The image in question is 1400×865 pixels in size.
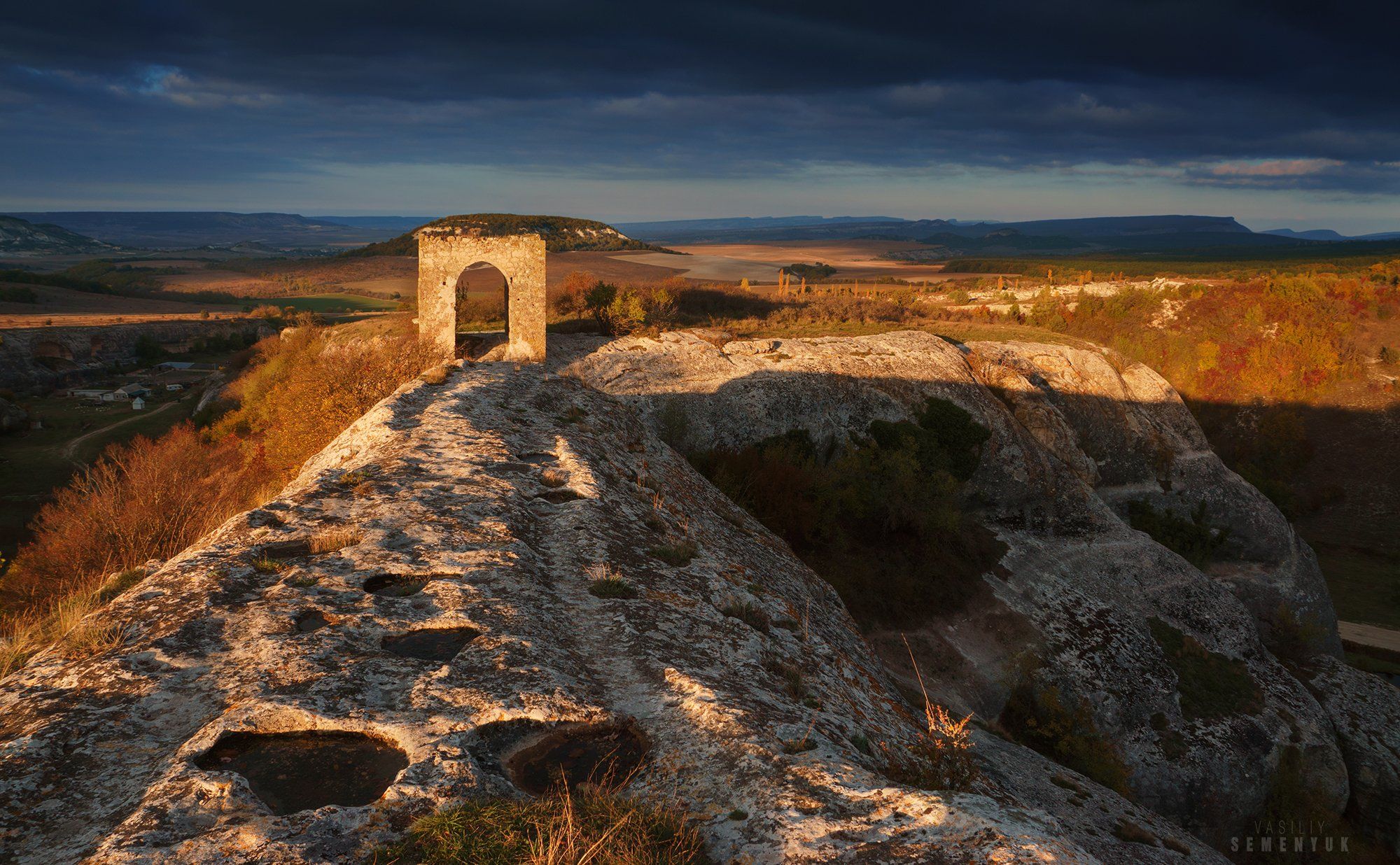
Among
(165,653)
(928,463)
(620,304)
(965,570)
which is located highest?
(620,304)

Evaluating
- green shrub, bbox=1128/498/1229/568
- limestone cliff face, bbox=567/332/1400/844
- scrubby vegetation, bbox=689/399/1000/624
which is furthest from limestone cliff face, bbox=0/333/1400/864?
green shrub, bbox=1128/498/1229/568

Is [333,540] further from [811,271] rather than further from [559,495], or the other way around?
[811,271]

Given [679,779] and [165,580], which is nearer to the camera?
[679,779]

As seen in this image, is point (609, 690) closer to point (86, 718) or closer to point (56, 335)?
point (86, 718)

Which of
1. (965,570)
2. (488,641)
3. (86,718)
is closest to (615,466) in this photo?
(488,641)

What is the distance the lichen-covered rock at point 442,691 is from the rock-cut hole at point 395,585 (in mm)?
30

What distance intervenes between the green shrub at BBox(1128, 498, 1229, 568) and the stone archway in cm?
2714

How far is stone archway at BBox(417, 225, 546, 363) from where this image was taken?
73.3 feet

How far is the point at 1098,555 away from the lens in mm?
27344

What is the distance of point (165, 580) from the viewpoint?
687cm

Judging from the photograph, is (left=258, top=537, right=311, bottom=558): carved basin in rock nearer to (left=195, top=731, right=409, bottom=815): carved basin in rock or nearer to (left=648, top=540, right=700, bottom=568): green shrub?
(left=195, top=731, right=409, bottom=815): carved basin in rock

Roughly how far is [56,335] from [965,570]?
84.1 m

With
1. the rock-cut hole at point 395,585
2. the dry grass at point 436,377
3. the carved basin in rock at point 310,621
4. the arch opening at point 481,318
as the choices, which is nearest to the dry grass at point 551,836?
the carved basin in rock at point 310,621

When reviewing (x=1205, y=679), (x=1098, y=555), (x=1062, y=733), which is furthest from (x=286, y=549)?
(x=1098, y=555)
